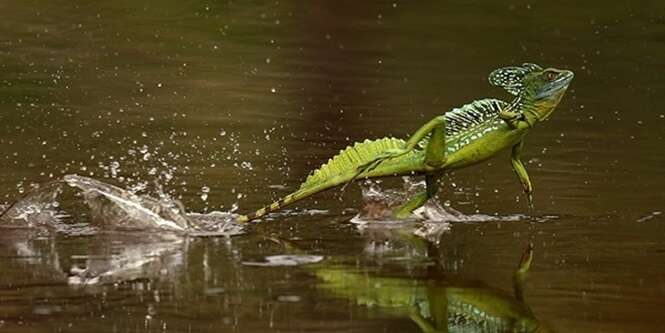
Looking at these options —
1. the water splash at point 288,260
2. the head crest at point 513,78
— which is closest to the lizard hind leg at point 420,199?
the head crest at point 513,78

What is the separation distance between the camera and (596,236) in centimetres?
898

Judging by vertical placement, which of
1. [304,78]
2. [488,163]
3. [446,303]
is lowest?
[446,303]

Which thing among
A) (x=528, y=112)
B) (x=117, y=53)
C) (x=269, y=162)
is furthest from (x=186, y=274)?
(x=117, y=53)

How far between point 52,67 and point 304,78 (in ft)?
7.05

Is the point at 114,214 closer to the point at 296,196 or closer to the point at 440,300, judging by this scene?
the point at 296,196

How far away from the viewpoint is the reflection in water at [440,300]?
22.9ft

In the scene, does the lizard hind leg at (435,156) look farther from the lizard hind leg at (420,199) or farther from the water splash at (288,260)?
the water splash at (288,260)

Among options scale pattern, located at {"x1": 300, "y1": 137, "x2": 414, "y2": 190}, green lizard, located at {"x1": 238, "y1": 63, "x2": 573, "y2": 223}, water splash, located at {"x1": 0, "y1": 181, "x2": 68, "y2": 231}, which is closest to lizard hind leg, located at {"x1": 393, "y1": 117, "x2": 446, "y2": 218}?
green lizard, located at {"x1": 238, "y1": 63, "x2": 573, "y2": 223}

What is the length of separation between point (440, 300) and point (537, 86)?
1972mm

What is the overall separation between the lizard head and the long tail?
0.67 meters

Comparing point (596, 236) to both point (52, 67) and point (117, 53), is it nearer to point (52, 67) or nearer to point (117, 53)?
point (52, 67)

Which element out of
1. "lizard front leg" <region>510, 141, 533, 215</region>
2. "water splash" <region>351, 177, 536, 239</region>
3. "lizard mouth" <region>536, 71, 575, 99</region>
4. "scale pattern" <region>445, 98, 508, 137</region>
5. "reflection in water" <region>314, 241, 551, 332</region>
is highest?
"lizard mouth" <region>536, 71, 575, 99</region>

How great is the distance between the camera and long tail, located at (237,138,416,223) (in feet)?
28.7

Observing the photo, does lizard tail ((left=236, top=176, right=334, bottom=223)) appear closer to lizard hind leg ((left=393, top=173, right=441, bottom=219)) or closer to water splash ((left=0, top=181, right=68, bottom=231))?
lizard hind leg ((left=393, top=173, right=441, bottom=219))
